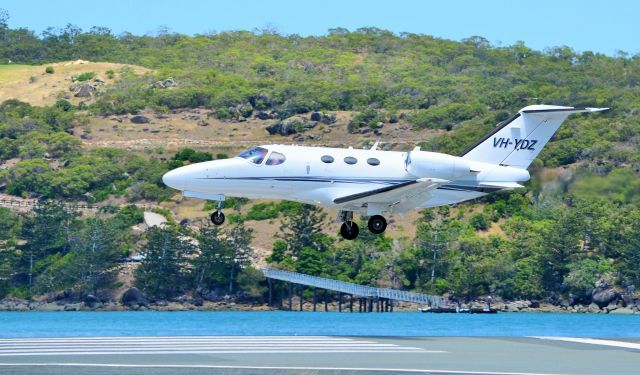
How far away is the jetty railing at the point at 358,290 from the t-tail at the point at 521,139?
211 feet

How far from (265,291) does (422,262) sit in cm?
1508

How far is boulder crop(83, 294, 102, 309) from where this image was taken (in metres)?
132

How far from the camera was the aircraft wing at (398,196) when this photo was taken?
55.8 m

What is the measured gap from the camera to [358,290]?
126 metres

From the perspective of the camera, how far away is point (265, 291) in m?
132

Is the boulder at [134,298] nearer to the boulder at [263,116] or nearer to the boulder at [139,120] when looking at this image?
the boulder at [139,120]

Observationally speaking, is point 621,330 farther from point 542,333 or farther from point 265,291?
point 265,291

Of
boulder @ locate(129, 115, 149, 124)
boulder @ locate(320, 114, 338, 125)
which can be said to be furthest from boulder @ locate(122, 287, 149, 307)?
boulder @ locate(129, 115, 149, 124)

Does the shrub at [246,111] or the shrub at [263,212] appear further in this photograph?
the shrub at [246,111]

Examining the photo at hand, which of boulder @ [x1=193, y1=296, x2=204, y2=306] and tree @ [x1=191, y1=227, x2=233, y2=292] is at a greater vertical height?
tree @ [x1=191, y1=227, x2=233, y2=292]

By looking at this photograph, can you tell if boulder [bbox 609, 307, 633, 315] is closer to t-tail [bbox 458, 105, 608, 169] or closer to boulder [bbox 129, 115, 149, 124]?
t-tail [bbox 458, 105, 608, 169]

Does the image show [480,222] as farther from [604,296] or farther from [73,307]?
[73,307]

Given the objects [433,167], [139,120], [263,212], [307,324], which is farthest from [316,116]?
[433,167]

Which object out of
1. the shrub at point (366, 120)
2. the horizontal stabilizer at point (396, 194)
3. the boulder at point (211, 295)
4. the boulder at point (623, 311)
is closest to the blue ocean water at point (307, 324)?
the boulder at point (623, 311)
